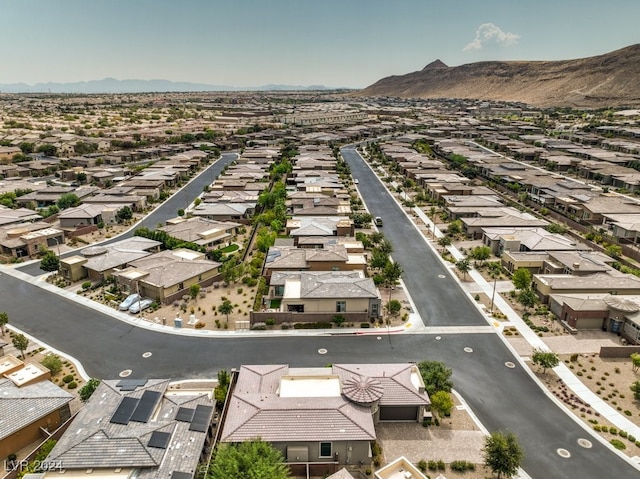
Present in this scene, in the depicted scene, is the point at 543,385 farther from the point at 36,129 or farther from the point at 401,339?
the point at 36,129

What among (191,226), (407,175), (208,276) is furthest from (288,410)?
(407,175)

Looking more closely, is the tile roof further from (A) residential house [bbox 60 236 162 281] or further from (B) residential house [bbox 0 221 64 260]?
(B) residential house [bbox 0 221 64 260]

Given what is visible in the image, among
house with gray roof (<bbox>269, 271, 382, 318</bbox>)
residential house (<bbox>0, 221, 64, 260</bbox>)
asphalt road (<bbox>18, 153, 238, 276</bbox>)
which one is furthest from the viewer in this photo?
residential house (<bbox>0, 221, 64, 260</bbox>)

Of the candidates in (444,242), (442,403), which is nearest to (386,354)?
(442,403)

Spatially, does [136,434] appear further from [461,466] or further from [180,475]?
[461,466]

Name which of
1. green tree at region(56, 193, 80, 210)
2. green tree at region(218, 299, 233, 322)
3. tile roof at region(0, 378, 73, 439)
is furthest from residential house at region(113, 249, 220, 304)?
green tree at region(56, 193, 80, 210)
